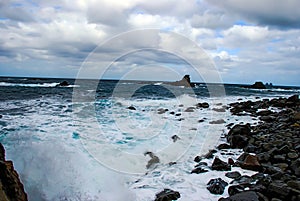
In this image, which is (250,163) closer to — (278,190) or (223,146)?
(278,190)

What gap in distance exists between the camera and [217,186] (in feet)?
13.8

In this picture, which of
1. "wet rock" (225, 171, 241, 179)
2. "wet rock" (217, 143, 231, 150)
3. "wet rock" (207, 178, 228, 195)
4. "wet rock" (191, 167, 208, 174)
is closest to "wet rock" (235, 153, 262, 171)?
"wet rock" (225, 171, 241, 179)

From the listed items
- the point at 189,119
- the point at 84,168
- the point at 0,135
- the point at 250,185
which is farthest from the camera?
the point at 189,119

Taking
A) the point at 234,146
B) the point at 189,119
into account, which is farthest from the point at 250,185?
the point at 189,119

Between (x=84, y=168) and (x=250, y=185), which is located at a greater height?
(x=250, y=185)

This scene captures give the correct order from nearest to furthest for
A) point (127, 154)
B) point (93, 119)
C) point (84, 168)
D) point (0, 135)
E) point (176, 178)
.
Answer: point (176, 178)
point (84, 168)
point (127, 154)
point (0, 135)
point (93, 119)

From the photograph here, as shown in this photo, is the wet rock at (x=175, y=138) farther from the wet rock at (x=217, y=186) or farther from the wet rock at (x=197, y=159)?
the wet rock at (x=217, y=186)

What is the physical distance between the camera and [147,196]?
4195mm

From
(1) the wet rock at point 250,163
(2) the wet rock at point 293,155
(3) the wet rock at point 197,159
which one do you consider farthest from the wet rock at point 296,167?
(3) the wet rock at point 197,159

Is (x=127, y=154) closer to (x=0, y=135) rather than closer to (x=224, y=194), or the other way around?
(x=224, y=194)

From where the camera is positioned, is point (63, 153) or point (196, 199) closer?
point (196, 199)

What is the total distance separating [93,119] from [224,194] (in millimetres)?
8063

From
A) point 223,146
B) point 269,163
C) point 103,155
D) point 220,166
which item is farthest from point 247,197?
point 103,155

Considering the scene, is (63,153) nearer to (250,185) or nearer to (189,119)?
(250,185)
